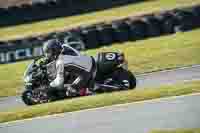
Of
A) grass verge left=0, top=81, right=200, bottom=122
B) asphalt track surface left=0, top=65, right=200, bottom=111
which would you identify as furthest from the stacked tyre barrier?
grass verge left=0, top=81, right=200, bottom=122

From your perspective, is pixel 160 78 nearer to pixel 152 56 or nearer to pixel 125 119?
pixel 152 56

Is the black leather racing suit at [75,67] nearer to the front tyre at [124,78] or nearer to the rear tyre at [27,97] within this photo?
the front tyre at [124,78]

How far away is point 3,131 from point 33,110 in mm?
1747

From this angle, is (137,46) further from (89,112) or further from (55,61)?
(89,112)

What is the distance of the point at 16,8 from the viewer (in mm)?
28000

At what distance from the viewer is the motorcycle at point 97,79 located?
13.4 meters

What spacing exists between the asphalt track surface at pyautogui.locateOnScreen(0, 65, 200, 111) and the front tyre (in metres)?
0.89

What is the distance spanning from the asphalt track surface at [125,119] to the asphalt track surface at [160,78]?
4.37 m

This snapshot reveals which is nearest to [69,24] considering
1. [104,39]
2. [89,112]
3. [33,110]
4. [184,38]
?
[104,39]

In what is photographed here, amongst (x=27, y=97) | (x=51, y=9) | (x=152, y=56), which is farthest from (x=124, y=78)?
(x=51, y=9)

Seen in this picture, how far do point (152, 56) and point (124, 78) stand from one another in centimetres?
480

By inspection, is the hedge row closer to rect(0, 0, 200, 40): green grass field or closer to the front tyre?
rect(0, 0, 200, 40): green grass field

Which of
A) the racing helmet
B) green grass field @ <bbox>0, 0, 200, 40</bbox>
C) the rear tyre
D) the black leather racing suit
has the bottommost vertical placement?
the rear tyre

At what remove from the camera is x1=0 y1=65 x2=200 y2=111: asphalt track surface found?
1434cm
